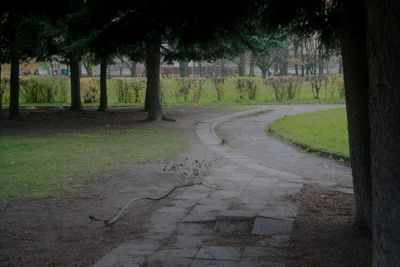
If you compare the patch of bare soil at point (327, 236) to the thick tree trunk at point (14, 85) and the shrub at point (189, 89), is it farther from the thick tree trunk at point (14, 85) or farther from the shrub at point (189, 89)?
the shrub at point (189, 89)

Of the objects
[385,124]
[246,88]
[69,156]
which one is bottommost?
[69,156]

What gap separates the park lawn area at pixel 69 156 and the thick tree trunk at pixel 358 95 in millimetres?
4210

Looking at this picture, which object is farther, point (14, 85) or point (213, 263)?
point (14, 85)

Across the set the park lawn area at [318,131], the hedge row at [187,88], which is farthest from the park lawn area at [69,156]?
the hedge row at [187,88]

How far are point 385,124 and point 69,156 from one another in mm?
8220

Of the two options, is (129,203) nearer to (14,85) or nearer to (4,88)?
(14,85)

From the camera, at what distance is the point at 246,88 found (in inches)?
1112

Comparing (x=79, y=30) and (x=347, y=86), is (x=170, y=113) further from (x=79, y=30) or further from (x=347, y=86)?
(x=347, y=86)

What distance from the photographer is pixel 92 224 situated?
19.4 feet

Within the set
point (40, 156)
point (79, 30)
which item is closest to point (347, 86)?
point (79, 30)

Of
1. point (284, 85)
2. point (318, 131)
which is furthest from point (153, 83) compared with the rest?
point (284, 85)

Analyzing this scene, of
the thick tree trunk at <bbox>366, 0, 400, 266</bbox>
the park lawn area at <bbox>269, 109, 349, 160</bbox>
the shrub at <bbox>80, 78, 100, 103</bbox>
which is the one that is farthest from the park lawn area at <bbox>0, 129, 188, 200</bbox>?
the shrub at <bbox>80, 78, 100, 103</bbox>

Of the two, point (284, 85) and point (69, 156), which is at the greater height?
point (284, 85)

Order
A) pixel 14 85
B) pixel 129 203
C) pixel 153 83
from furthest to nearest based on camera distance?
pixel 14 85, pixel 153 83, pixel 129 203
